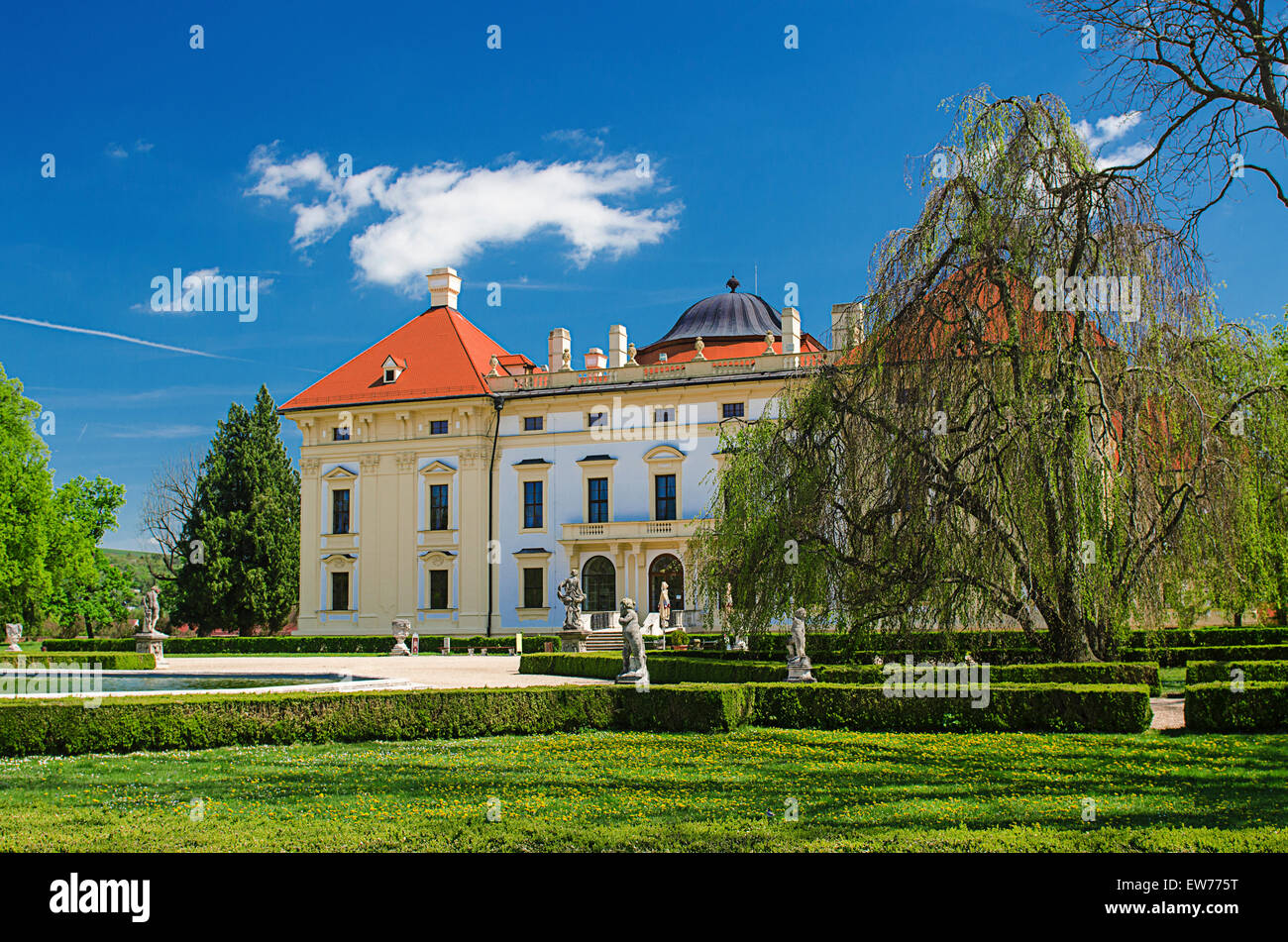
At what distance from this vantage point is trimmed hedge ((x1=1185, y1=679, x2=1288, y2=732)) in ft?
42.9

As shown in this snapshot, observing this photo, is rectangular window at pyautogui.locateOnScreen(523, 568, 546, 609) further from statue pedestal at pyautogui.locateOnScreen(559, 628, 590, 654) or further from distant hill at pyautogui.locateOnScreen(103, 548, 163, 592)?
distant hill at pyautogui.locateOnScreen(103, 548, 163, 592)

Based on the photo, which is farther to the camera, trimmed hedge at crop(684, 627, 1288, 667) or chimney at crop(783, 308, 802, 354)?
chimney at crop(783, 308, 802, 354)

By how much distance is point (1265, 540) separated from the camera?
53.0 ft

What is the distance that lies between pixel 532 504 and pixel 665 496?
576 centimetres

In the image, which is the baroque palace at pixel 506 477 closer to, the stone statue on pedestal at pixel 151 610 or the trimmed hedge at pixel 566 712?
the stone statue on pedestal at pixel 151 610

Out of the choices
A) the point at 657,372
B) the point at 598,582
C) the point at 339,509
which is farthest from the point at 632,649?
the point at 339,509

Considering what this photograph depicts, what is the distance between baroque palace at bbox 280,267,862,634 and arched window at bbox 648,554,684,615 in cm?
6

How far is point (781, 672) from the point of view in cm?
1723

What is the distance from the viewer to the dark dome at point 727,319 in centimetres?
5272

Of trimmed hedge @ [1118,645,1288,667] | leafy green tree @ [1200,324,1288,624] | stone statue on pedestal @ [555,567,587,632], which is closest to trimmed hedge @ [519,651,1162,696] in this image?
leafy green tree @ [1200,324,1288,624]

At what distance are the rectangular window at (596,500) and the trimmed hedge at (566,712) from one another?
3086 centimetres

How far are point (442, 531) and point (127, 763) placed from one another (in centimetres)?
3500

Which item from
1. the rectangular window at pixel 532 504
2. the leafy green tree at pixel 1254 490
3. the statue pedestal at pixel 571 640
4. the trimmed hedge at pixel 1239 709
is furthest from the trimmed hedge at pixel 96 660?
the leafy green tree at pixel 1254 490
